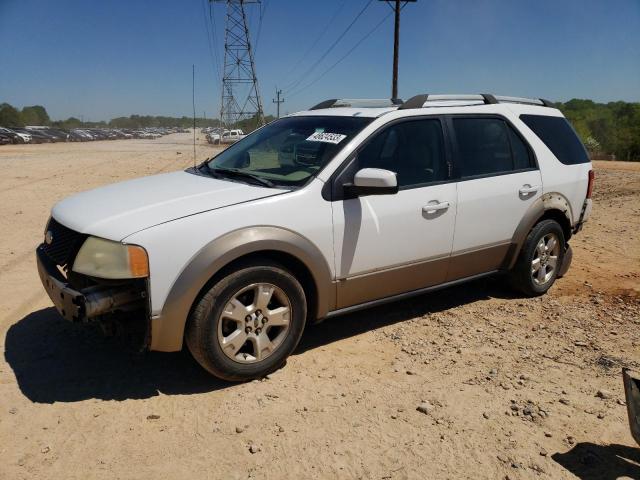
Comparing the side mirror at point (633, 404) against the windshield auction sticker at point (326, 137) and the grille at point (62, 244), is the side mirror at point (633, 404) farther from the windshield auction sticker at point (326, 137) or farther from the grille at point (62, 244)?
the grille at point (62, 244)

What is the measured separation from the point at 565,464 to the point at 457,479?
0.60 meters

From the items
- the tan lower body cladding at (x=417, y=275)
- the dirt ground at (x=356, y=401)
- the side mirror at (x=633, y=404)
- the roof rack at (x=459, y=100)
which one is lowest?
the dirt ground at (x=356, y=401)

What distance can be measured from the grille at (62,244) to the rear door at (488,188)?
278cm

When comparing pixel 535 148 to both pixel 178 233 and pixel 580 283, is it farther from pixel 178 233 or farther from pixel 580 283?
pixel 178 233

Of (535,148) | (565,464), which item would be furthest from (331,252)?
(535,148)

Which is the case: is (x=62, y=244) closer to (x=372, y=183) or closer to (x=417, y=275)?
(x=372, y=183)

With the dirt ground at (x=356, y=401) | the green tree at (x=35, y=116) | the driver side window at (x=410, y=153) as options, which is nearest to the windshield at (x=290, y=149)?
the driver side window at (x=410, y=153)

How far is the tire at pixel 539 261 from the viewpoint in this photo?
15.9 feet

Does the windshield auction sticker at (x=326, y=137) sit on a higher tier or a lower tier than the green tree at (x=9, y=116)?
lower

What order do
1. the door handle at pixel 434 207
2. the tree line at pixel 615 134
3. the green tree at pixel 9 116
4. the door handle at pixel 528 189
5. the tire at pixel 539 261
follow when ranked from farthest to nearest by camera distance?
the green tree at pixel 9 116 < the tree line at pixel 615 134 < the tire at pixel 539 261 < the door handle at pixel 528 189 < the door handle at pixel 434 207

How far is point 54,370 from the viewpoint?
3.52 m

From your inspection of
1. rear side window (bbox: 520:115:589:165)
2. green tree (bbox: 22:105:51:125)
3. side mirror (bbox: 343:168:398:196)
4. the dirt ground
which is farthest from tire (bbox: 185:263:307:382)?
green tree (bbox: 22:105:51:125)

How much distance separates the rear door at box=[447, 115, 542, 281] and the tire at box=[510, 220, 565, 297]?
10.9 inches

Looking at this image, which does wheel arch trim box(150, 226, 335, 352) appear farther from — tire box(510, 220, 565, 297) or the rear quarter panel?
the rear quarter panel
